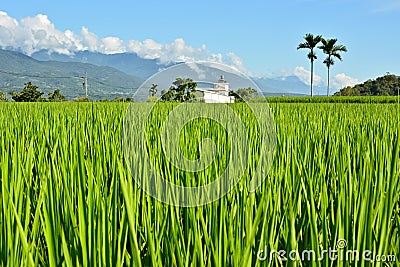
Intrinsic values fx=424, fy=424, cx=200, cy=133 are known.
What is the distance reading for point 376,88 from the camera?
152ft

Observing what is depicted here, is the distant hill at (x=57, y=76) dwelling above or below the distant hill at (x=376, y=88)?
above

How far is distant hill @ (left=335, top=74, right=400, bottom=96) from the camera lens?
4522 cm

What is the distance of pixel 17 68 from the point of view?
161250 millimetres

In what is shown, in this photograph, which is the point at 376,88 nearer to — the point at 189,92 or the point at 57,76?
the point at 189,92

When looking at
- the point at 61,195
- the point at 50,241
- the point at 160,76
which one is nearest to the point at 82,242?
the point at 50,241

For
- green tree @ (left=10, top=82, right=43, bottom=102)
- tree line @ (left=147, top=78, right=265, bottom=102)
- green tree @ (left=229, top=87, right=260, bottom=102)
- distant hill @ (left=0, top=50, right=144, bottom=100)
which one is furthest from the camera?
distant hill @ (left=0, top=50, right=144, bottom=100)

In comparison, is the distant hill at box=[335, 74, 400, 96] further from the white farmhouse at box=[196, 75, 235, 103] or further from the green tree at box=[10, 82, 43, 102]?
the white farmhouse at box=[196, 75, 235, 103]

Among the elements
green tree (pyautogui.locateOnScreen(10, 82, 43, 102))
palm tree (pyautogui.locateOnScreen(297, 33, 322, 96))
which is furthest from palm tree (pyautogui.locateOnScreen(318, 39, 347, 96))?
green tree (pyautogui.locateOnScreen(10, 82, 43, 102))

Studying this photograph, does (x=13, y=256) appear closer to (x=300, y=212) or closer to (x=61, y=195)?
(x=61, y=195)

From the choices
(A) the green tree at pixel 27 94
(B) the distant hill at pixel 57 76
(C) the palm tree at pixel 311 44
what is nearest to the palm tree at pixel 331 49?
(C) the palm tree at pixel 311 44

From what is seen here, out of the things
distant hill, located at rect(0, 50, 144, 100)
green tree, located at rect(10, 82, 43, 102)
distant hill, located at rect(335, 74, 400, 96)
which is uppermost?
distant hill, located at rect(0, 50, 144, 100)

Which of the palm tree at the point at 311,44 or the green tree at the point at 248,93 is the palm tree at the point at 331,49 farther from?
the green tree at the point at 248,93

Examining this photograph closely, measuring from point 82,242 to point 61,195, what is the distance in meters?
0.29

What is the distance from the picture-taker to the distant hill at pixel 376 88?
45.2 meters
